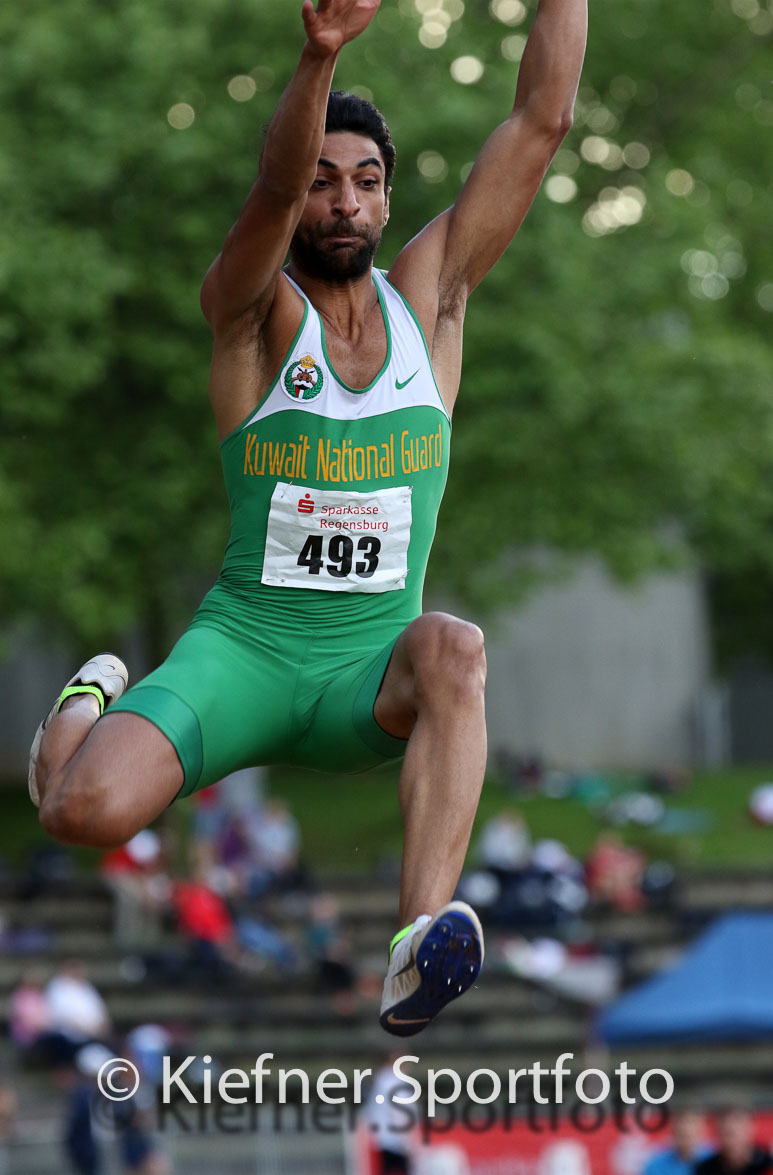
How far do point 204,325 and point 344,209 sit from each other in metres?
12.7

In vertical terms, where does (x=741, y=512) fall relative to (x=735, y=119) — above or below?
below

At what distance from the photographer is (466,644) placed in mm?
4844

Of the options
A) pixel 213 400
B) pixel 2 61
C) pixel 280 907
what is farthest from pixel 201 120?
pixel 213 400

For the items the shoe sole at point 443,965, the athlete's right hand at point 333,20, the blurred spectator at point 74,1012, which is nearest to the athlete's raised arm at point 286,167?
the athlete's right hand at point 333,20

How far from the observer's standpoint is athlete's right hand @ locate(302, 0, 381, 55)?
15.2ft

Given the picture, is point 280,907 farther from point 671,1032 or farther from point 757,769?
point 757,769

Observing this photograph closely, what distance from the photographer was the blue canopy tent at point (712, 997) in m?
14.1

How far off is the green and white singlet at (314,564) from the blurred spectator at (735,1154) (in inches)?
224

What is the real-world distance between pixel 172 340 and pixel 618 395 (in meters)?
4.71

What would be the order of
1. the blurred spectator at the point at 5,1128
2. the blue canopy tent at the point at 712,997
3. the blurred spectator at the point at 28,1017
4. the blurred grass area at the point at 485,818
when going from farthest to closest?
1. the blurred grass area at the point at 485,818
2. the blurred spectator at the point at 28,1017
3. the blue canopy tent at the point at 712,997
4. the blurred spectator at the point at 5,1128

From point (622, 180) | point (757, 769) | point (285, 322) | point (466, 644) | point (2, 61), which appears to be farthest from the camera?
point (757, 769)

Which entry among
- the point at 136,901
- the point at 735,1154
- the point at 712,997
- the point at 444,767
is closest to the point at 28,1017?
the point at 136,901

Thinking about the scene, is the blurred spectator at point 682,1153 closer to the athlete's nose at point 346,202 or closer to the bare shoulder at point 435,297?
the bare shoulder at point 435,297

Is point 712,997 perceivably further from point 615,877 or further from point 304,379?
point 304,379
